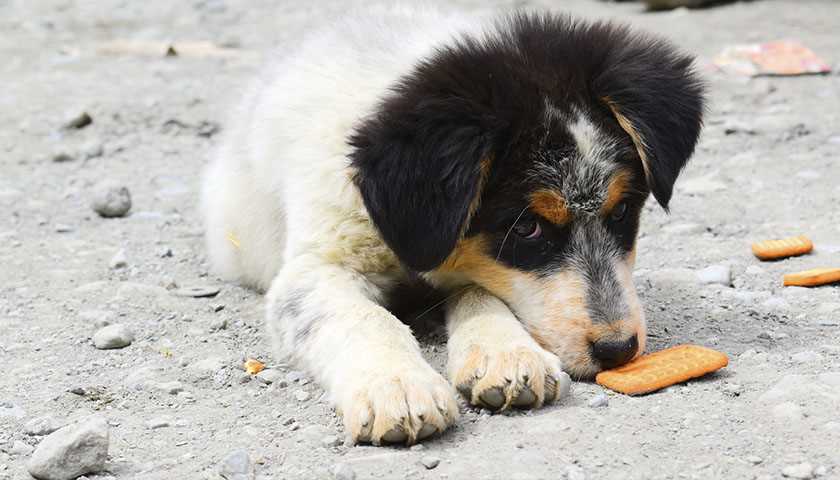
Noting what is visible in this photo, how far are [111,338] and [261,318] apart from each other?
2.34 ft

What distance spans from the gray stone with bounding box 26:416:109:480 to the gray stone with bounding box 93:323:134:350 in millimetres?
1236

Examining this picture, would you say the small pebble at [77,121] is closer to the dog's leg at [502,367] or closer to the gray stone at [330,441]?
the dog's leg at [502,367]

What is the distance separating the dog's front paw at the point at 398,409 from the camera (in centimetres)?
351

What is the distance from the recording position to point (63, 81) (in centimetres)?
995

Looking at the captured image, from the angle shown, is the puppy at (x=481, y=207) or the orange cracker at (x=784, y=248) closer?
the puppy at (x=481, y=207)

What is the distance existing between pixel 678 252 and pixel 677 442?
239 cm

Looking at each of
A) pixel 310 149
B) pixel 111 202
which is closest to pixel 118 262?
pixel 111 202

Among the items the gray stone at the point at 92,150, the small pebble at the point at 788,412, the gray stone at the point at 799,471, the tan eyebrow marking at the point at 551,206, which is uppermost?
the tan eyebrow marking at the point at 551,206

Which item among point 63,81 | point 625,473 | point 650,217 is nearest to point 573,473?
point 625,473

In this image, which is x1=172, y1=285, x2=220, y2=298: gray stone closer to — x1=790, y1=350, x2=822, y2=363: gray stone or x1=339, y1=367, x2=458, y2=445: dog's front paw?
x1=339, y1=367, x2=458, y2=445: dog's front paw

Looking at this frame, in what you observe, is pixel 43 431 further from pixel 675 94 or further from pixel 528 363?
pixel 675 94

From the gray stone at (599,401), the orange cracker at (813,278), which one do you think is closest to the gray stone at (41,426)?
the gray stone at (599,401)

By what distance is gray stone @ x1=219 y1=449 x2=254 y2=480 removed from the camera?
11.1 ft

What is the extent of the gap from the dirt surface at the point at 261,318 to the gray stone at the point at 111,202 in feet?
0.21
